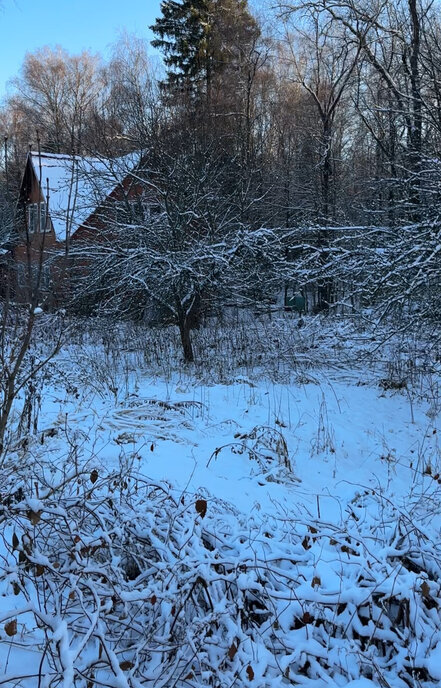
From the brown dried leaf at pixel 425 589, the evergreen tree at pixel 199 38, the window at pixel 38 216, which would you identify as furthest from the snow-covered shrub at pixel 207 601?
the evergreen tree at pixel 199 38

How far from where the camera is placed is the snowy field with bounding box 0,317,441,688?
2.25 m

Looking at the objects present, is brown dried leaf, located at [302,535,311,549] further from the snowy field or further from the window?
the window

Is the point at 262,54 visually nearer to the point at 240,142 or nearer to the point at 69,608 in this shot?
the point at 240,142

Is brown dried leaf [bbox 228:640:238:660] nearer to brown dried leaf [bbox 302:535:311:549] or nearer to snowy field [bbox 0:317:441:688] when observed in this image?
snowy field [bbox 0:317:441:688]

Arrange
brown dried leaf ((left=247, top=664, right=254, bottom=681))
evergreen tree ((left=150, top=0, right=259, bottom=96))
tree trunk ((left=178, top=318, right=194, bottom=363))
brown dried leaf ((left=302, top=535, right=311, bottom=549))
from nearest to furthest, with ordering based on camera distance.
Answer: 1. brown dried leaf ((left=247, top=664, right=254, bottom=681))
2. brown dried leaf ((left=302, top=535, right=311, bottom=549))
3. tree trunk ((left=178, top=318, right=194, bottom=363))
4. evergreen tree ((left=150, top=0, right=259, bottom=96))

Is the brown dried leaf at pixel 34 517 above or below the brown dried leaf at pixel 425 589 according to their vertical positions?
above

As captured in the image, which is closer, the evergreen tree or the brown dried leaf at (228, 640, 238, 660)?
the brown dried leaf at (228, 640, 238, 660)

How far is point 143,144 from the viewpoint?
11.2 m

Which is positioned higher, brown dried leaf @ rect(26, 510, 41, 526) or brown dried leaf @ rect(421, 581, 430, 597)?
brown dried leaf @ rect(26, 510, 41, 526)

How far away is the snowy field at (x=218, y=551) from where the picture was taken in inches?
88.7

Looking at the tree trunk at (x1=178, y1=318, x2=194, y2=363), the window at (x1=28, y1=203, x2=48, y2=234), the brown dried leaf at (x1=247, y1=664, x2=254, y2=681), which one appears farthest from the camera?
the tree trunk at (x1=178, y1=318, x2=194, y2=363)

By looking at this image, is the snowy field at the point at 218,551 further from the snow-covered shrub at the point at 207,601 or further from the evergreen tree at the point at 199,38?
the evergreen tree at the point at 199,38

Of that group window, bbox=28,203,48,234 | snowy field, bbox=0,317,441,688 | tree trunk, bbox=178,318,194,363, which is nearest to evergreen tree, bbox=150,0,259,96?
window, bbox=28,203,48,234

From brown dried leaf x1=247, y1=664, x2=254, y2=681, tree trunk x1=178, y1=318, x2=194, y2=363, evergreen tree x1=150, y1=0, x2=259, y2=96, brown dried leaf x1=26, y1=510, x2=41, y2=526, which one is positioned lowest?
brown dried leaf x1=247, y1=664, x2=254, y2=681
